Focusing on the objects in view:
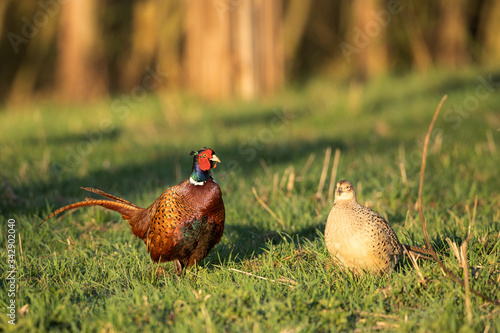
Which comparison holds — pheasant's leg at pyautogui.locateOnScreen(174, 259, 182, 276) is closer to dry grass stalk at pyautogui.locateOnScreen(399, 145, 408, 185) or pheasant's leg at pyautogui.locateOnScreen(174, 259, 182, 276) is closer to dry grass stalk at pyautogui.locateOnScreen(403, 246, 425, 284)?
dry grass stalk at pyautogui.locateOnScreen(403, 246, 425, 284)

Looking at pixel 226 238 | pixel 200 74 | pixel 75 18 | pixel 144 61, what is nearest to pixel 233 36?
pixel 200 74

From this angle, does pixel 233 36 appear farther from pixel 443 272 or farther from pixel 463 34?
pixel 443 272

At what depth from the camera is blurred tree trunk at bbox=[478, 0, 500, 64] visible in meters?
12.4

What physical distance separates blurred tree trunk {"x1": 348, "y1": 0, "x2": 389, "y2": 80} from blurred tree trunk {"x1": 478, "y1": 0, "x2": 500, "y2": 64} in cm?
241

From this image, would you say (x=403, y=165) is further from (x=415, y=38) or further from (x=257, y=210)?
(x=415, y=38)

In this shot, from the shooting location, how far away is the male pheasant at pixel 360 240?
3.21 meters

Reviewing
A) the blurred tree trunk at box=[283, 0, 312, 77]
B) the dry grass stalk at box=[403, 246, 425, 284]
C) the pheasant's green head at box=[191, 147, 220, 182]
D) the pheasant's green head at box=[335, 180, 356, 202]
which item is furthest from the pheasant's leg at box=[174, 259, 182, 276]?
the blurred tree trunk at box=[283, 0, 312, 77]

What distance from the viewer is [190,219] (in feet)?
11.1

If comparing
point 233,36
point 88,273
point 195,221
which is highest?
point 233,36

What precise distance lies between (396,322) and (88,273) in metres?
1.93

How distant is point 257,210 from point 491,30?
1033 cm

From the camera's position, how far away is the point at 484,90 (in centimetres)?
964

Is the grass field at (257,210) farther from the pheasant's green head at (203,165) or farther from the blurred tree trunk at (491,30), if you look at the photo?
the blurred tree trunk at (491,30)

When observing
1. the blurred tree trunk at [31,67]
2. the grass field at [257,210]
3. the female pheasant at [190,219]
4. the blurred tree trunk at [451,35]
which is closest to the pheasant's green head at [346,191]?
the grass field at [257,210]
